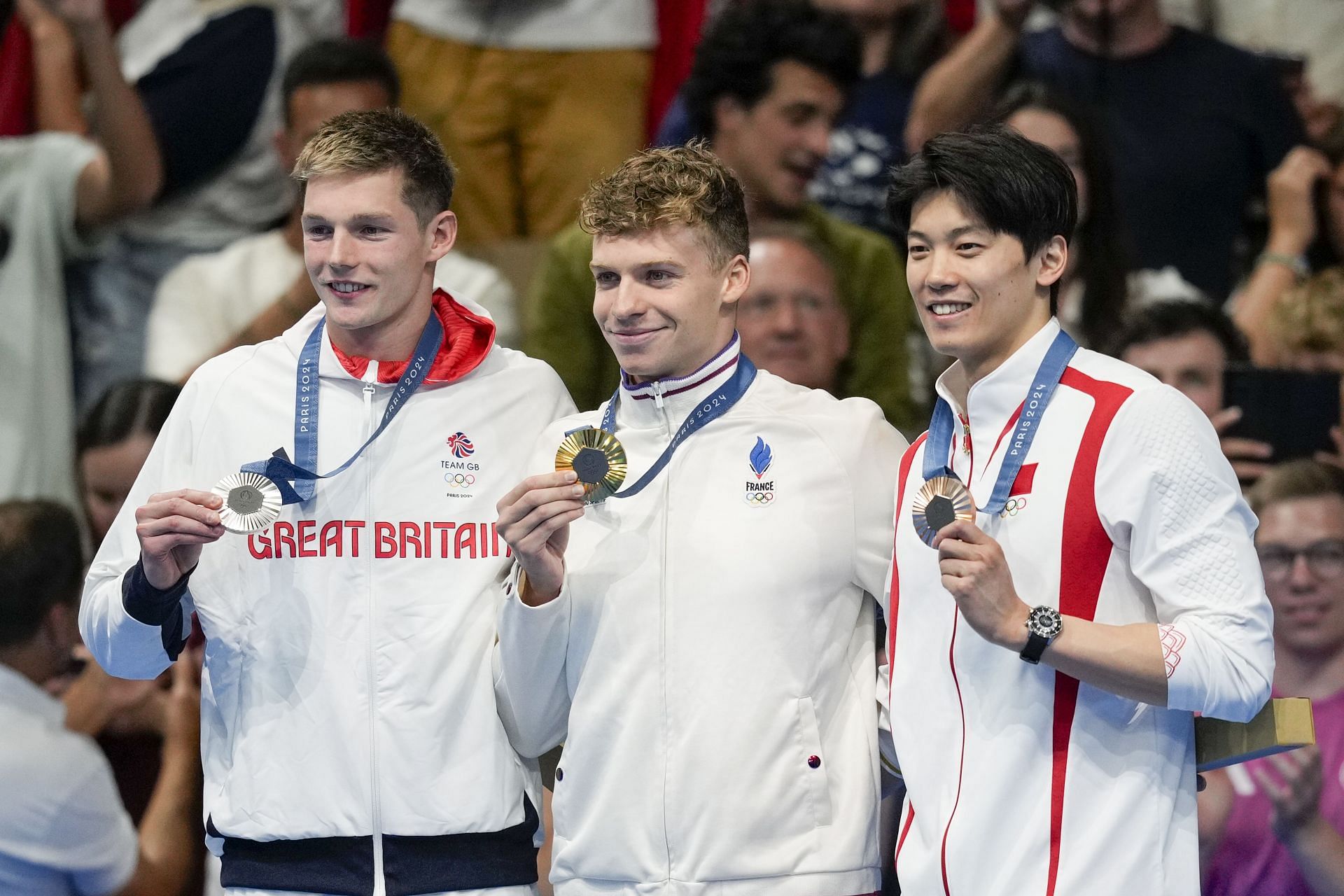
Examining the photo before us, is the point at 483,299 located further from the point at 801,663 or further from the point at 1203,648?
the point at 1203,648

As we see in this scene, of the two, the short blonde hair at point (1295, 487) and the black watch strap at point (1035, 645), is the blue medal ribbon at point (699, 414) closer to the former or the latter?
the black watch strap at point (1035, 645)

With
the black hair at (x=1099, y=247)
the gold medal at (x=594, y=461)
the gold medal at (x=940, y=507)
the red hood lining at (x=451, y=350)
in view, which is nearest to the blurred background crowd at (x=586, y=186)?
the black hair at (x=1099, y=247)

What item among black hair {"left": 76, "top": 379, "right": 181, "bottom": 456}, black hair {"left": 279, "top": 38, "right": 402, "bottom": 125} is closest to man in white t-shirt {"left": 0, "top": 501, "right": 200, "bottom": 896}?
black hair {"left": 76, "top": 379, "right": 181, "bottom": 456}

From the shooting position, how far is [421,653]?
292cm

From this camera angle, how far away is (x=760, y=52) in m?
5.27

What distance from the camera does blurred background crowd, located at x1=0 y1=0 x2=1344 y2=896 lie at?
4984 millimetres

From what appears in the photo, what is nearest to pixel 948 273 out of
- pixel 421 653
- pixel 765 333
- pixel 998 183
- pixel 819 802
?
pixel 998 183

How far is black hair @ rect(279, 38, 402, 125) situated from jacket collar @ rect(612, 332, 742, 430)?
2785mm

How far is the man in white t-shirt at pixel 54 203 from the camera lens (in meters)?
5.61

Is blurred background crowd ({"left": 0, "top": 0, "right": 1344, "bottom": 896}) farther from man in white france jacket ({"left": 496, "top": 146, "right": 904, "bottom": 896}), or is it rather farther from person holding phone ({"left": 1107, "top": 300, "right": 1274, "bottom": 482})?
man in white france jacket ({"left": 496, "top": 146, "right": 904, "bottom": 896})

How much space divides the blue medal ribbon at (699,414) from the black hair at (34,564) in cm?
303

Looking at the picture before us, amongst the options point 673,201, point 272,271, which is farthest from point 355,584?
point 272,271

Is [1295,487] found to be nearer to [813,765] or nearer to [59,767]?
[813,765]

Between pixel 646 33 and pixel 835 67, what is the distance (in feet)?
2.39
